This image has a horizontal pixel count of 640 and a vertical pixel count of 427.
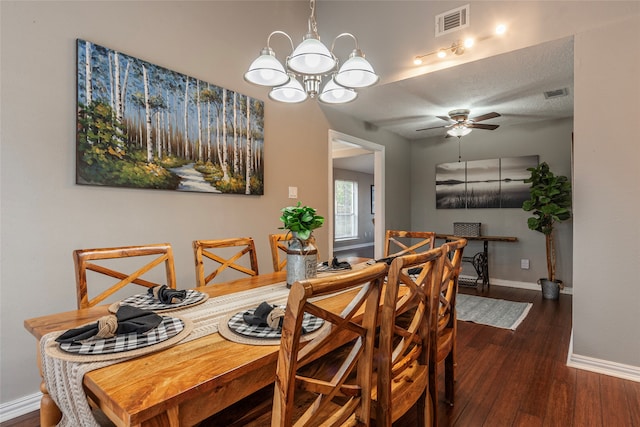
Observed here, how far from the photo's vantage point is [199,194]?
103 inches

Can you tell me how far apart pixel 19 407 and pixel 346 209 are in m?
7.91

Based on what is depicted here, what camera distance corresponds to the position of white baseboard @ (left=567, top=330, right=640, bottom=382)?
2.12 m

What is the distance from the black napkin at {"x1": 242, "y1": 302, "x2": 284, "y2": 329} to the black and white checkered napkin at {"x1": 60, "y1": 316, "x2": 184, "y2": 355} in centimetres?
23

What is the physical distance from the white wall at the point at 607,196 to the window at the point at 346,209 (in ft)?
21.7

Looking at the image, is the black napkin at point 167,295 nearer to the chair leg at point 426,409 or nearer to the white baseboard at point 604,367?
the chair leg at point 426,409

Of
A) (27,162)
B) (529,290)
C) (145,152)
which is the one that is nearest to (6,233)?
(27,162)

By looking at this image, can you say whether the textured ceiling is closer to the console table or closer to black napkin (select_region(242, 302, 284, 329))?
the console table

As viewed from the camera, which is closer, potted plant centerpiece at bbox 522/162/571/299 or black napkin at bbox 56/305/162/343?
black napkin at bbox 56/305/162/343

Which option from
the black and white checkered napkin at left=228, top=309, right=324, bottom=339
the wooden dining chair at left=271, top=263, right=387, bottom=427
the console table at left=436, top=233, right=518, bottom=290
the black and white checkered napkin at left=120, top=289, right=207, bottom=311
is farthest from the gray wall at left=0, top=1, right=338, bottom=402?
the console table at left=436, top=233, right=518, bottom=290

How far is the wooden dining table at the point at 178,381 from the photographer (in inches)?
27.6

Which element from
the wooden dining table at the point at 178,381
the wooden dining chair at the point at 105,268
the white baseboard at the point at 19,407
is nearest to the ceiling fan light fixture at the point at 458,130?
the wooden dining chair at the point at 105,268

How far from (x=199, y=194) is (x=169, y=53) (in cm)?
105

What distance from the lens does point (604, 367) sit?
86.8 inches

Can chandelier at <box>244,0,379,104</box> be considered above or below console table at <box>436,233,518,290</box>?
above
